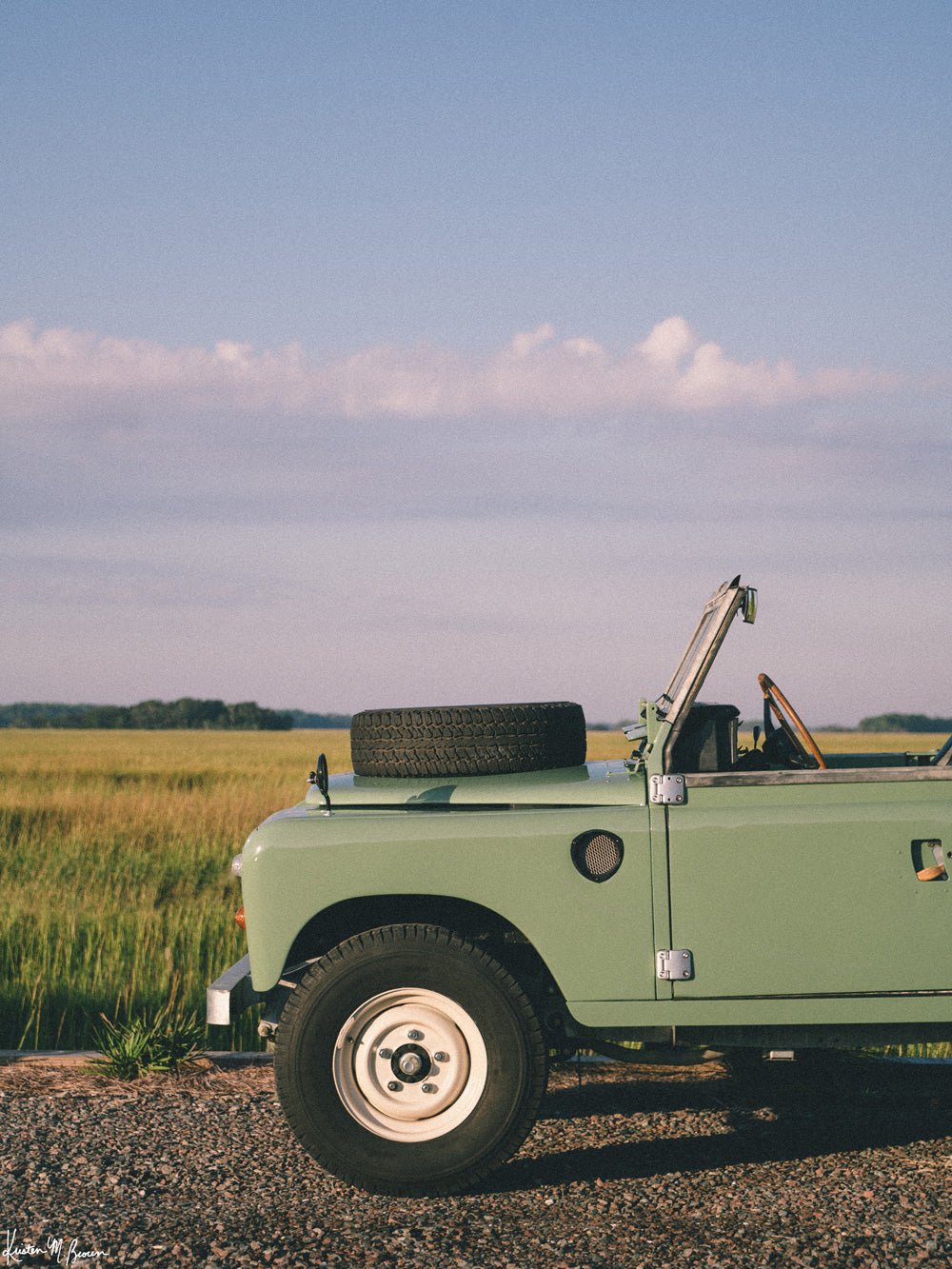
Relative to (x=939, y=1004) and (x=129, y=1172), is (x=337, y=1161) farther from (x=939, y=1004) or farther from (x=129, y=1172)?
(x=939, y=1004)

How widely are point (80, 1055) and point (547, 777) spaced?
3.04 metres

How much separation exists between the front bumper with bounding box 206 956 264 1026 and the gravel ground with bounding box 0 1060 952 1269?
1.94ft

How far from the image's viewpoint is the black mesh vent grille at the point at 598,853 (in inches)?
157

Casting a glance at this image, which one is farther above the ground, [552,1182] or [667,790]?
[667,790]

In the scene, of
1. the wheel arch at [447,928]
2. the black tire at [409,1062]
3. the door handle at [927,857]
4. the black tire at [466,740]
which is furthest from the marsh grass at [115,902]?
the door handle at [927,857]

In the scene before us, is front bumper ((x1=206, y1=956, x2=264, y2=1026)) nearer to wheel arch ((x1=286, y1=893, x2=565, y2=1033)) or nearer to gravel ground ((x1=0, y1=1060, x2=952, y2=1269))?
wheel arch ((x1=286, y1=893, x2=565, y2=1033))

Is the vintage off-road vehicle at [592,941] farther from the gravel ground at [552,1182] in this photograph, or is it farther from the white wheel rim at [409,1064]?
the gravel ground at [552,1182]

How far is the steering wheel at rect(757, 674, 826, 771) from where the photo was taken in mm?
4414

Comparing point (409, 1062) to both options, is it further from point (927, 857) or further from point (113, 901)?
point (113, 901)

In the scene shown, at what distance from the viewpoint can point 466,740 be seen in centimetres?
443

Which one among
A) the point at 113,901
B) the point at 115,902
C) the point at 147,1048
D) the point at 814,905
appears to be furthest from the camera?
the point at 113,901

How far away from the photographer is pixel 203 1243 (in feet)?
11.7

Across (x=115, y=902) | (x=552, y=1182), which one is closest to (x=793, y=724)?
(x=552, y=1182)

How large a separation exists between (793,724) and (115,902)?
6701 mm
